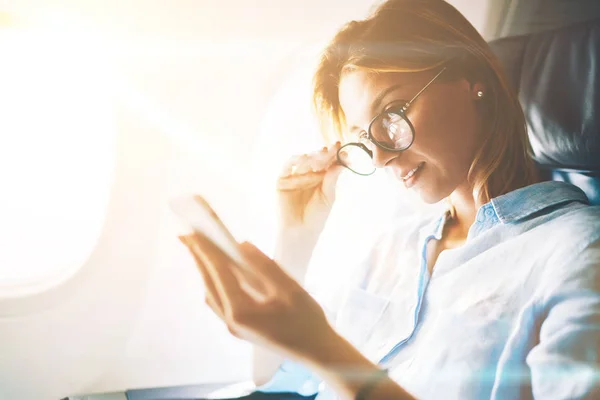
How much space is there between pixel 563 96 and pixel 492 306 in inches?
19.3

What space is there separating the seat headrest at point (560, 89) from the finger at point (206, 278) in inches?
31.7

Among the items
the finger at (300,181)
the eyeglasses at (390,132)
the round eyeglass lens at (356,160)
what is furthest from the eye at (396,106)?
the finger at (300,181)

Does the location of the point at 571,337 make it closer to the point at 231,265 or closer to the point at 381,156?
the point at 381,156

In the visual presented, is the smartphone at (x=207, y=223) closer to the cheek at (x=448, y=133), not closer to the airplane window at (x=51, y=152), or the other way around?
the airplane window at (x=51, y=152)

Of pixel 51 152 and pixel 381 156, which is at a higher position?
pixel 51 152

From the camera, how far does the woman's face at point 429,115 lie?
1173mm

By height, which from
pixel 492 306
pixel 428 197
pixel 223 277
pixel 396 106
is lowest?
pixel 492 306

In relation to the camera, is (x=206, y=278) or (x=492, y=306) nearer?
(x=492, y=306)

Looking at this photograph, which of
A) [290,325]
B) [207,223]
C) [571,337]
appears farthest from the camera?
[207,223]

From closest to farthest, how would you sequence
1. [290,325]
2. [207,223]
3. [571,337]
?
[571,337]
[290,325]
[207,223]

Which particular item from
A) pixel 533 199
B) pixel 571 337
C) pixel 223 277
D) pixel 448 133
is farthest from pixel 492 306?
pixel 223 277

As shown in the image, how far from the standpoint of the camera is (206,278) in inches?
49.6

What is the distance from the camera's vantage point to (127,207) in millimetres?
1269

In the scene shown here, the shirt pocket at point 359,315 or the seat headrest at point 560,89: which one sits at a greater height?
the seat headrest at point 560,89
